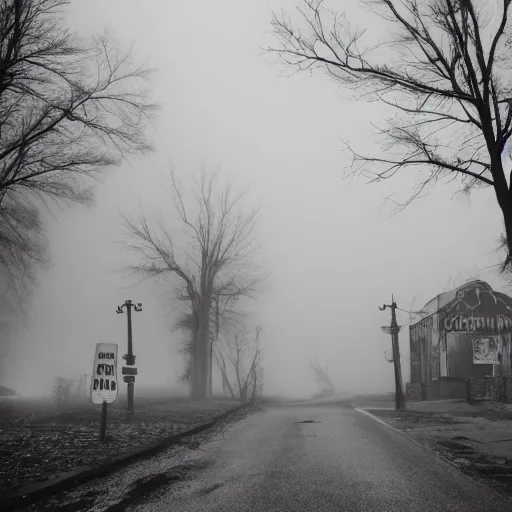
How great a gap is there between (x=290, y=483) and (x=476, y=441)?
19.8 feet

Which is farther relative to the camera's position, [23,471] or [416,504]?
[23,471]

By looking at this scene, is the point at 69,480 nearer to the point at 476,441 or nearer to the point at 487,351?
the point at 476,441

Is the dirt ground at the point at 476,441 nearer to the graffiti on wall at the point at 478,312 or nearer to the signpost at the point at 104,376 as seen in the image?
the signpost at the point at 104,376

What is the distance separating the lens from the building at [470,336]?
88.9 ft

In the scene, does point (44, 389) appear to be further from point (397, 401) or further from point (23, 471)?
point (23, 471)

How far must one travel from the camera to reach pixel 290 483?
228 inches

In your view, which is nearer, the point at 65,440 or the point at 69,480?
the point at 69,480

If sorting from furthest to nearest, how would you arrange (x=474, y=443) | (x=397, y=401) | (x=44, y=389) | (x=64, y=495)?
(x=44, y=389) < (x=397, y=401) < (x=474, y=443) < (x=64, y=495)

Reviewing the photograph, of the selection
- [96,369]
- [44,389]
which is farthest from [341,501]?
[44,389]

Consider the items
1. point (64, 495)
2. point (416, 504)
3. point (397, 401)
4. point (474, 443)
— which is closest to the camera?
point (416, 504)

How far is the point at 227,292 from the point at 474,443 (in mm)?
22075

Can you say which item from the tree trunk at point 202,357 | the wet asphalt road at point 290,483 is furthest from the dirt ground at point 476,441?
the tree trunk at point 202,357

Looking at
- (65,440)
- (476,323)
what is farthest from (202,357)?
(65,440)

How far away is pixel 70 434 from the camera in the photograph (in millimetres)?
9938
